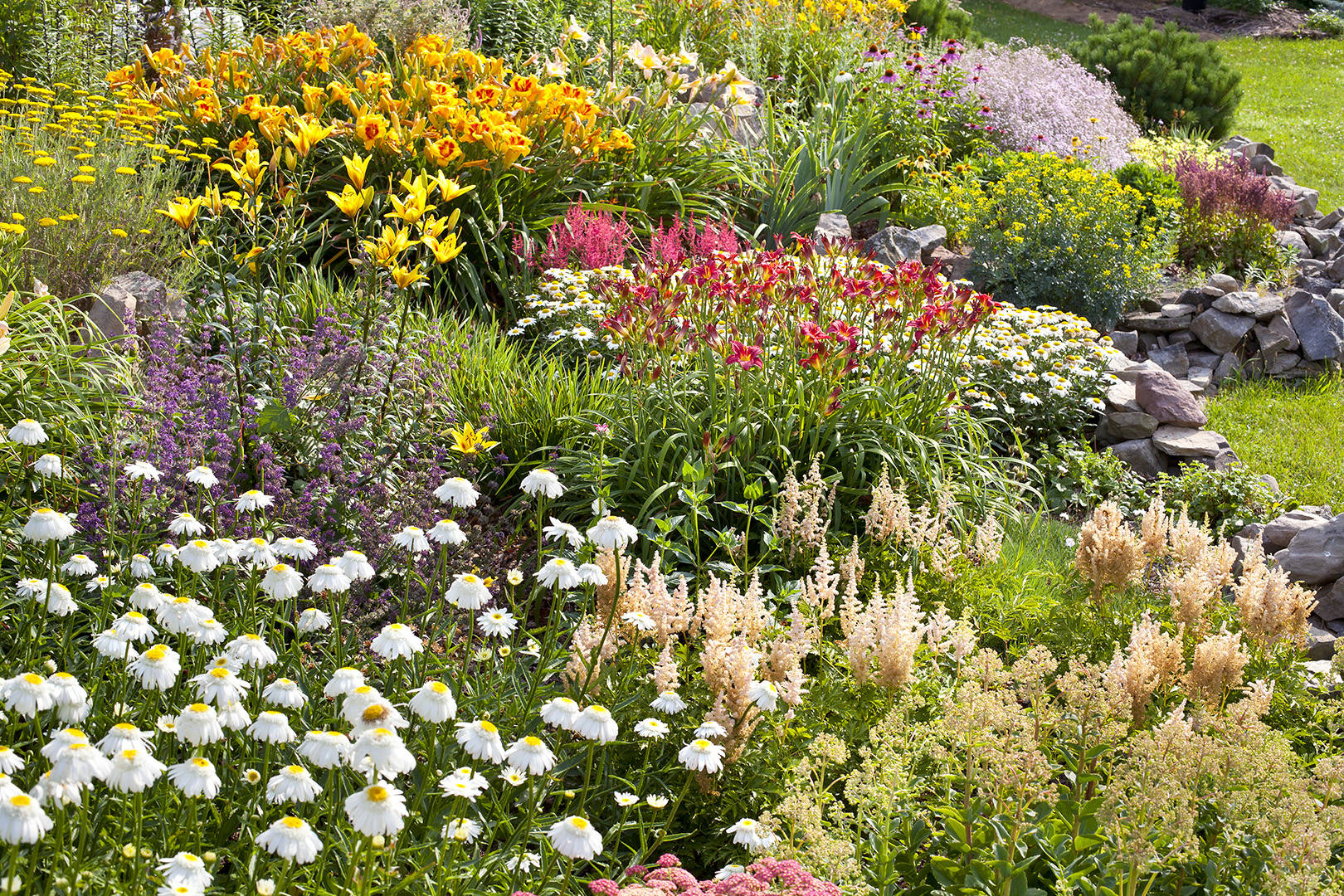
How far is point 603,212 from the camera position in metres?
6.26

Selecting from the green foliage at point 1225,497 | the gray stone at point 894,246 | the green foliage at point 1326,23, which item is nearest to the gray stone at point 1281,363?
the green foliage at point 1225,497

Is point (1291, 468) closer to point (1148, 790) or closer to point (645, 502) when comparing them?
point (645, 502)

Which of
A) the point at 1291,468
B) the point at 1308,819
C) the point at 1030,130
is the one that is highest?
the point at 1030,130

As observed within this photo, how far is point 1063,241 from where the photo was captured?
7.14 metres

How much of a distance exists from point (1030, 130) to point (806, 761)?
25.7 feet

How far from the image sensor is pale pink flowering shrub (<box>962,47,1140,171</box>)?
9.16 metres

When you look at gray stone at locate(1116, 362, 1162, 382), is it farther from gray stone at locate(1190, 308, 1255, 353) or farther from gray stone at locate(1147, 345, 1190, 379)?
gray stone at locate(1190, 308, 1255, 353)

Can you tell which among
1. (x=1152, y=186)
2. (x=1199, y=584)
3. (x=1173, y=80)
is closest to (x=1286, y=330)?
(x=1152, y=186)

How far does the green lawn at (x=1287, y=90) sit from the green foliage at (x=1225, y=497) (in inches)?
266

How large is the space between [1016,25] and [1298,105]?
7.19 metres

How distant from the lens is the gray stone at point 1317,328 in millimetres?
7160

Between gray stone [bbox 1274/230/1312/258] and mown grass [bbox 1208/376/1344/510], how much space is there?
1824mm

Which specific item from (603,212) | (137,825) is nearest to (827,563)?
(137,825)

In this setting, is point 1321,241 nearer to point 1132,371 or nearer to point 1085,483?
point 1132,371
